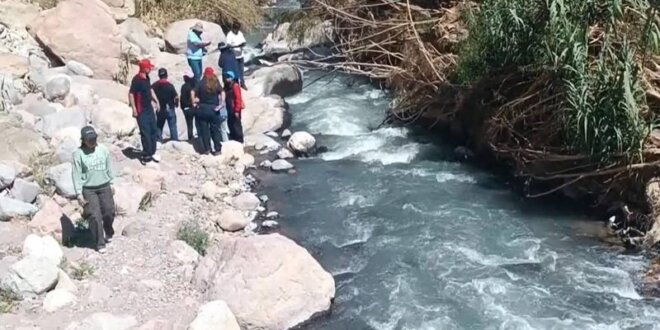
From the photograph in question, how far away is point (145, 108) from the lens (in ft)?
42.6

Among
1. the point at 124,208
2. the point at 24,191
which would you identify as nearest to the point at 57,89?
the point at 24,191

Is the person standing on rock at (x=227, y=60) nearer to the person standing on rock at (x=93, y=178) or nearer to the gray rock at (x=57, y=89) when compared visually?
the gray rock at (x=57, y=89)

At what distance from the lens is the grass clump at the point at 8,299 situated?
9.15 metres

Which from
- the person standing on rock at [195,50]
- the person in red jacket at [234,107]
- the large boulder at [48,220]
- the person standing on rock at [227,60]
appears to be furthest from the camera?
the person standing on rock at [195,50]

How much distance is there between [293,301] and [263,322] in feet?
1.36

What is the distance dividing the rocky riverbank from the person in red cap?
0.31 metres

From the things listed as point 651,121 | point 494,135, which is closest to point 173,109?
point 494,135

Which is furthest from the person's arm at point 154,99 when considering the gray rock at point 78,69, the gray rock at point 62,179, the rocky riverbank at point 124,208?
the gray rock at point 78,69

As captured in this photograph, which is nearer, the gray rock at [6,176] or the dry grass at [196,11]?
the gray rock at [6,176]

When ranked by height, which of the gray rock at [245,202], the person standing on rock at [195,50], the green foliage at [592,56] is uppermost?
the green foliage at [592,56]

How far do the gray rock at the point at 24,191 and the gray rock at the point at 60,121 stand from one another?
206cm

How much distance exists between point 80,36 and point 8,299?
27.6 ft

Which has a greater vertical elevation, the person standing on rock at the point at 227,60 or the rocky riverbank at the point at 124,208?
the person standing on rock at the point at 227,60

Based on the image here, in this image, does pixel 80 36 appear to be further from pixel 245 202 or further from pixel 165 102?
pixel 245 202
